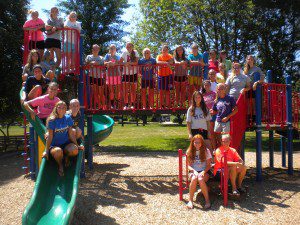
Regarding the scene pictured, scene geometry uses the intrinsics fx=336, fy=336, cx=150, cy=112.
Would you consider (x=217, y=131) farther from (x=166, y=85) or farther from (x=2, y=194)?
(x=2, y=194)

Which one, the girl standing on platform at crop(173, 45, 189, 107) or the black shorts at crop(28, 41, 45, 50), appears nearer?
the girl standing on platform at crop(173, 45, 189, 107)

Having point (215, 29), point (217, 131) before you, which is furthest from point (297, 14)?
point (217, 131)

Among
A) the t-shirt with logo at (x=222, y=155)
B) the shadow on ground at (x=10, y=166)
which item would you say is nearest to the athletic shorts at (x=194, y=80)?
the t-shirt with logo at (x=222, y=155)

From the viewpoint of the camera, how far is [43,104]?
6965 millimetres

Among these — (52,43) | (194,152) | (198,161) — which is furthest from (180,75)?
(52,43)

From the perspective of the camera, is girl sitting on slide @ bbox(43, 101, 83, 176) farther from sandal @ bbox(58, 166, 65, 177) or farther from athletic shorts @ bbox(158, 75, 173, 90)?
athletic shorts @ bbox(158, 75, 173, 90)

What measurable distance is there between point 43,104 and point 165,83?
294 cm

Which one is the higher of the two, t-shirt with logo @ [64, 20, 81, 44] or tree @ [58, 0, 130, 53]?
tree @ [58, 0, 130, 53]

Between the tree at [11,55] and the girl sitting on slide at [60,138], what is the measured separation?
1040cm

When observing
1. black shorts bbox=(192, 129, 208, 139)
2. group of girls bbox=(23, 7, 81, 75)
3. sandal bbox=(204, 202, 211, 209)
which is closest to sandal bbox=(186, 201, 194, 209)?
sandal bbox=(204, 202, 211, 209)

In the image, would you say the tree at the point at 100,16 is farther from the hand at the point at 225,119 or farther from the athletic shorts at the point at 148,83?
the hand at the point at 225,119

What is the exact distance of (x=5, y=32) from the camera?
15.4 meters

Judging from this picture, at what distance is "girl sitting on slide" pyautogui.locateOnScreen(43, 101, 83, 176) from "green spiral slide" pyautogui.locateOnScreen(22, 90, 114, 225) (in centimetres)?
14

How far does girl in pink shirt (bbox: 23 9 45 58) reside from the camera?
8281 millimetres
